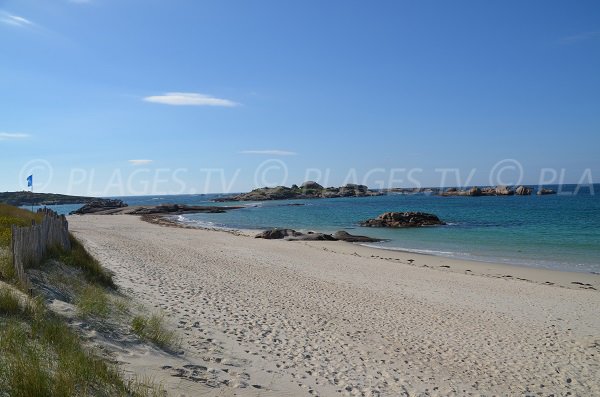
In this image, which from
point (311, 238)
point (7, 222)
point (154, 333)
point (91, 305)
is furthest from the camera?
point (311, 238)

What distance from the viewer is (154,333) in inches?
290

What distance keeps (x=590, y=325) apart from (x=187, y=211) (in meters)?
75.0

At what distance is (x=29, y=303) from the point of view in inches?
249

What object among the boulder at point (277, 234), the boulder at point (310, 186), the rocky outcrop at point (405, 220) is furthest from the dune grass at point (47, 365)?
the boulder at point (310, 186)

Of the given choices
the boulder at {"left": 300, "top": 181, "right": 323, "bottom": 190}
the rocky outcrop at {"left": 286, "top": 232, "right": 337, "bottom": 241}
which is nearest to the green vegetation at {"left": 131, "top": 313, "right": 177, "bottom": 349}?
the rocky outcrop at {"left": 286, "top": 232, "right": 337, "bottom": 241}

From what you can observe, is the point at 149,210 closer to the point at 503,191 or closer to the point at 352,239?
the point at 352,239

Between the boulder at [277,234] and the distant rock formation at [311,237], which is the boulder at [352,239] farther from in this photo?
the boulder at [277,234]

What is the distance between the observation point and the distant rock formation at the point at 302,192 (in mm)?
150125

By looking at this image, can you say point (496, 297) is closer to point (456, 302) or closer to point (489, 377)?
point (456, 302)

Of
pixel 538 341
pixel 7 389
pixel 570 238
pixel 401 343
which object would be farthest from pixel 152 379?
pixel 570 238

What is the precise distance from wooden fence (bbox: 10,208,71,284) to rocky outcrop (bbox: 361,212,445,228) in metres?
38.1

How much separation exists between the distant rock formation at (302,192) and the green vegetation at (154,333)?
454 feet

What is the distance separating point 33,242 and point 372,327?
7.97 meters

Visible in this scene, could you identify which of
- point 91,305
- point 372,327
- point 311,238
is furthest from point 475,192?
point 91,305
